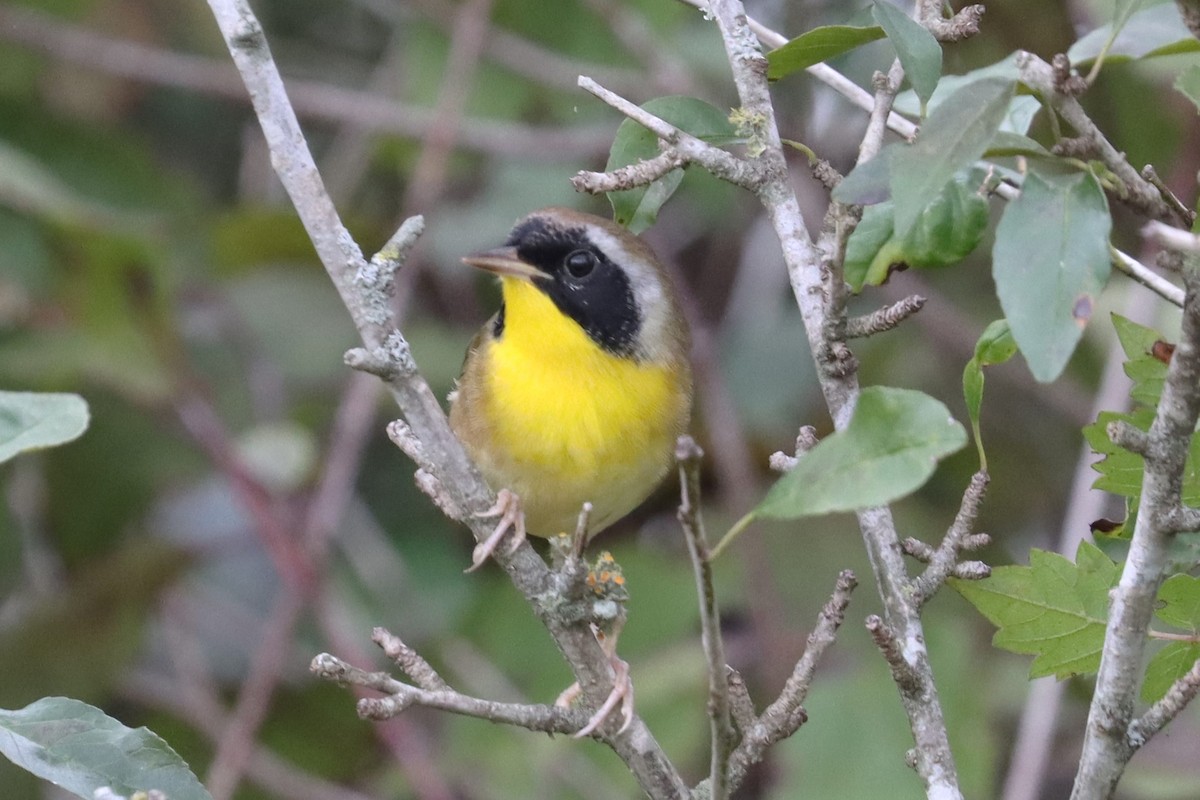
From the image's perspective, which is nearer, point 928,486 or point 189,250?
point 189,250

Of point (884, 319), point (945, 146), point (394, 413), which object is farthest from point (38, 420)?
point (394, 413)

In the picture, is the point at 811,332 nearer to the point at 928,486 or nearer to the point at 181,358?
the point at 181,358

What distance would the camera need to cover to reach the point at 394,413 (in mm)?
3797

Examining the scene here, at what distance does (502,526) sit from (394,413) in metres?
2.38

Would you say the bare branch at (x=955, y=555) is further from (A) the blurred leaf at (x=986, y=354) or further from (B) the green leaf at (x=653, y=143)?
(B) the green leaf at (x=653, y=143)

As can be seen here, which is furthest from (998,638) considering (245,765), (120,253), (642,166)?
(120,253)

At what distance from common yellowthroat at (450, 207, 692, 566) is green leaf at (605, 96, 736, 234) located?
84 centimetres

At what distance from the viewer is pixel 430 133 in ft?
11.1

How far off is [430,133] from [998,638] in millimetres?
2367

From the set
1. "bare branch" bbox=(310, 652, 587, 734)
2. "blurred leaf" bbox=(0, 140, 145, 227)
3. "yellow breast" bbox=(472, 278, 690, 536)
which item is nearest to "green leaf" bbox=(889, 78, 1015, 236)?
"bare branch" bbox=(310, 652, 587, 734)

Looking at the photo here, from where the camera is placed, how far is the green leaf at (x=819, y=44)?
1281mm

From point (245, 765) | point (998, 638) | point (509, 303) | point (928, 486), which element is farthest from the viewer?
point (928, 486)

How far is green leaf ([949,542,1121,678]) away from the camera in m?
1.30

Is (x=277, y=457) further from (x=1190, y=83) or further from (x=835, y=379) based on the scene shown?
(x=1190, y=83)
